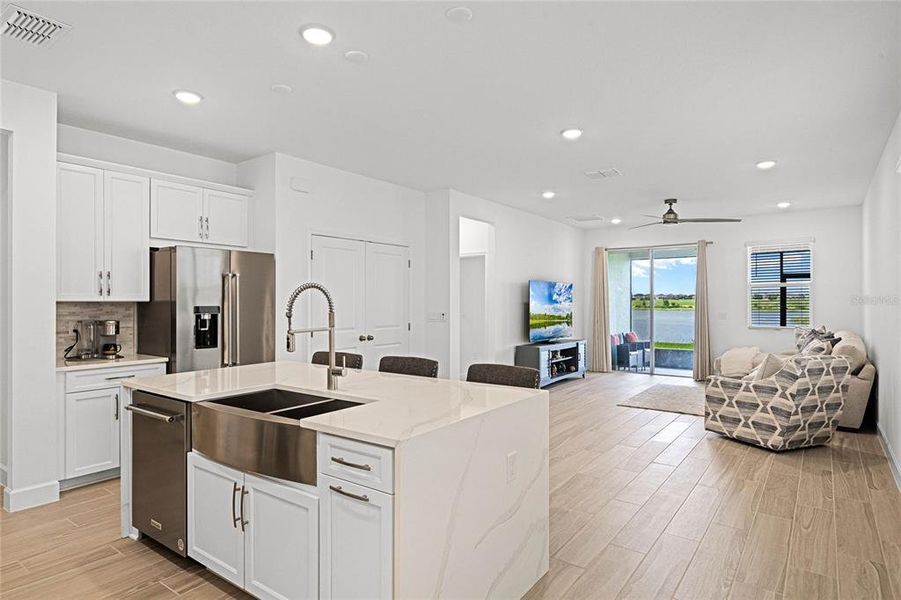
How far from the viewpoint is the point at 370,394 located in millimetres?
2482

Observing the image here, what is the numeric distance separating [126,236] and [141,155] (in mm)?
862

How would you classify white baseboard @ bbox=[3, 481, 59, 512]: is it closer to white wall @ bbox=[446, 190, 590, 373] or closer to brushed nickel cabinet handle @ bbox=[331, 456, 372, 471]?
brushed nickel cabinet handle @ bbox=[331, 456, 372, 471]

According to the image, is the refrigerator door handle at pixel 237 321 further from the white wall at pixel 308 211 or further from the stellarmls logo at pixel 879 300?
the stellarmls logo at pixel 879 300

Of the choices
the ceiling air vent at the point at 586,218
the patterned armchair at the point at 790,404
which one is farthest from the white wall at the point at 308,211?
the patterned armchair at the point at 790,404

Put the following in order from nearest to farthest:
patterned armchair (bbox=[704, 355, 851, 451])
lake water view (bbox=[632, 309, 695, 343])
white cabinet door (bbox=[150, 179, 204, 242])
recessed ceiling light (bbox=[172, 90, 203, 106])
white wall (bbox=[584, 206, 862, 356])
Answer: recessed ceiling light (bbox=[172, 90, 203, 106]) → white cabinet door (bbox=[150, 179, 204, 242]) → patterned armchair (bbox=[704, 355, 851, 451]) → white wall (bbox=[584, 206, 862, 356]) → lake water view (bbox=[632, 309, 695, 343])

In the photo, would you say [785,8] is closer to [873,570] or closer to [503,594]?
[873,570]

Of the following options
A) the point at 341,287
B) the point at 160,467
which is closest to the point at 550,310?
the point at 341,287

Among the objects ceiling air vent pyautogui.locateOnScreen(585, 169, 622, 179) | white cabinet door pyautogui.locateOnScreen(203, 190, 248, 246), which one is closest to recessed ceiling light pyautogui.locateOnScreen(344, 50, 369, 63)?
white cabinet door pyautogui.locateOnScreen(203, 190, 248, 246)

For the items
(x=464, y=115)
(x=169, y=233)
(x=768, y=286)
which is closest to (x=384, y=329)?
(x=169, y=233)

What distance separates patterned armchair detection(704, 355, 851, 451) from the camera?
14.9 feet

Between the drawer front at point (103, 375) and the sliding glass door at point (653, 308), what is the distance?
7.83m

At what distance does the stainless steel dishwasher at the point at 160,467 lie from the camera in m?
2.52

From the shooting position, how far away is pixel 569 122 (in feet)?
13.1

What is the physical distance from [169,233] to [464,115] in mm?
2620
